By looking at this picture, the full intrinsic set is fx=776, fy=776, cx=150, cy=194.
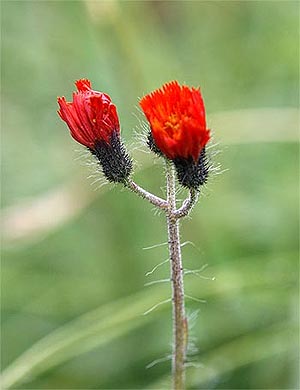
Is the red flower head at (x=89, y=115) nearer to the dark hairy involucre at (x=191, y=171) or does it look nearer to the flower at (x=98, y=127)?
the flower at (x=98, y=127)

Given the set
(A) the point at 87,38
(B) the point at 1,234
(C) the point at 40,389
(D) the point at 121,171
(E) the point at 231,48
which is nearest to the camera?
(D) the point at 121,171

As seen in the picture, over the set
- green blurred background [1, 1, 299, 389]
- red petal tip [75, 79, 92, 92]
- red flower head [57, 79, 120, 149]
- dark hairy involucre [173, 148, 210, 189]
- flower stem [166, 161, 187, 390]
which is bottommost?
flower stem [166, 161, 187, 390]

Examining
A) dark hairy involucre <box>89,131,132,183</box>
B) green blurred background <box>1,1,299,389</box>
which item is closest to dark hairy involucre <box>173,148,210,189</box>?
dark hairy involucre <box>89,131,132,183</box>

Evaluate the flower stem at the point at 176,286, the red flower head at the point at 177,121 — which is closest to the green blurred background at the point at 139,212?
the flower stem at the point at 176,286

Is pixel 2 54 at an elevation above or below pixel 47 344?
above

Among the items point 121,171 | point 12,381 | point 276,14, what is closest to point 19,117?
point 276,14

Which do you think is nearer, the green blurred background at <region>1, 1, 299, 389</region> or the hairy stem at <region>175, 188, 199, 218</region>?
the hairy stem at <region>175, 188, 199, 218</region>

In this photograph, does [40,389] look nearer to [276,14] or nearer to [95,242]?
[95,242]

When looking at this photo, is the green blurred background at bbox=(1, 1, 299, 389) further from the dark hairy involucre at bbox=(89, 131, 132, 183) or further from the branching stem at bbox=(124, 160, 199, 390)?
the dark hairy involucre at bbox=(89, 131, 132, 183)
